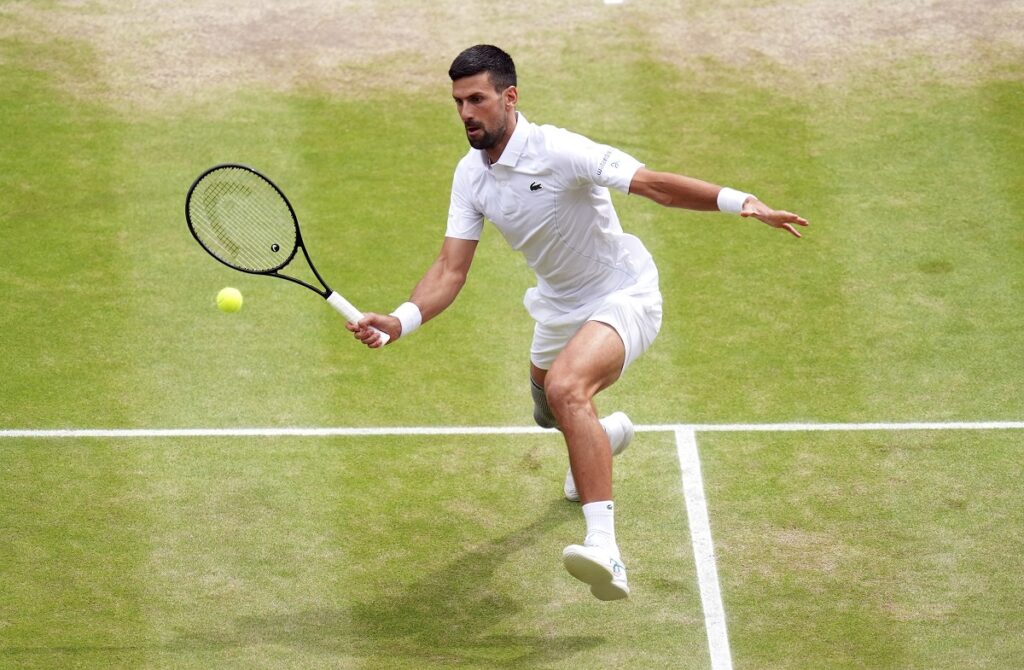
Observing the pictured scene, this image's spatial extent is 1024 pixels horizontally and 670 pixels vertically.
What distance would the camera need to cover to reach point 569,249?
311 inches

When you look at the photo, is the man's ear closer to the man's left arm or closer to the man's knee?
the man's left arm

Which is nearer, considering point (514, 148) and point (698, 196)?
point (698, 196)

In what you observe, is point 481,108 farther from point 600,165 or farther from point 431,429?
point 431,429

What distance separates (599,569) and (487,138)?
2.09 m

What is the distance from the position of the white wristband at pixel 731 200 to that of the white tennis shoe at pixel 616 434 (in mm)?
1615

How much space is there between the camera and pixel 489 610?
25.3ft

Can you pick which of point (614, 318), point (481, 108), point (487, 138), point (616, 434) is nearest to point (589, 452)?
point (614, 318)

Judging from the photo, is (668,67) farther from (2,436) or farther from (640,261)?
(2,436)

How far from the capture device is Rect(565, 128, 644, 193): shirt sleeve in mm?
7504

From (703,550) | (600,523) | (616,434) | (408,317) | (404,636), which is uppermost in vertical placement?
(408,317)

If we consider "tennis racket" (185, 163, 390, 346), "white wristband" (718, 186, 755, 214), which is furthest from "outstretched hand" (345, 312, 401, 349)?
"white wristband" (718, 186, 755, 214)

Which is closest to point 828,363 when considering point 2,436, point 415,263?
point 415,263

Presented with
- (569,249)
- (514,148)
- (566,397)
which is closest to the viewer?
(566,397)

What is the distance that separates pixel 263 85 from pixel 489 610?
257 inches
